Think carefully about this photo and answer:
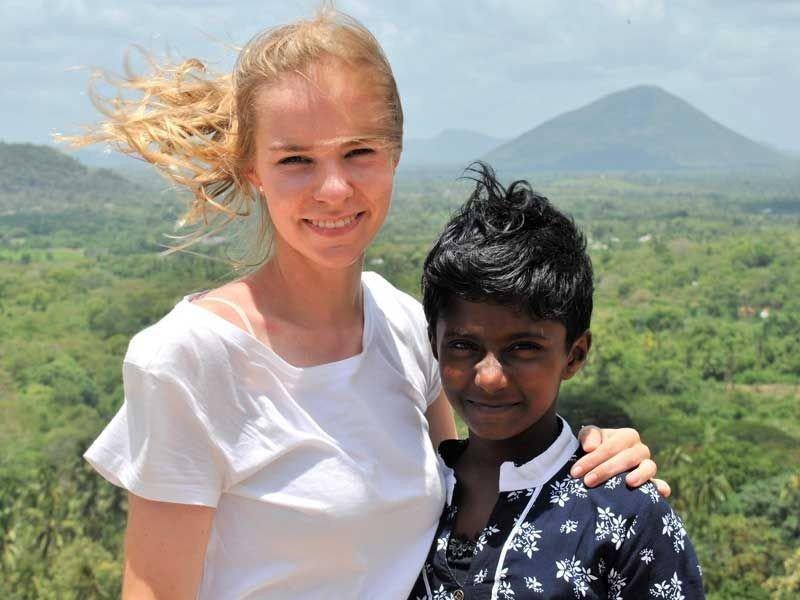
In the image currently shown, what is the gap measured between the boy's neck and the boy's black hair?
0.16 m

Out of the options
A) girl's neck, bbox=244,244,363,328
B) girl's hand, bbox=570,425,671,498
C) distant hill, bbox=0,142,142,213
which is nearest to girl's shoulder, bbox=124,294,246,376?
girl's neck, bbox=244,244,363,328

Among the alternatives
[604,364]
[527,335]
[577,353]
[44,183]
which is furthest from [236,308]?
[44,183]

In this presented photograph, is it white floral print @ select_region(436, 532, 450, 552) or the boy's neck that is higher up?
the boy's neck

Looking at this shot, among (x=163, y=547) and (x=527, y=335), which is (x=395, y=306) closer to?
(x=527, y=335)

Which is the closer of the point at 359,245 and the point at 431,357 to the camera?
the point at 359,245

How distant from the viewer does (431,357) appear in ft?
6.75

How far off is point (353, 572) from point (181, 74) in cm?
101

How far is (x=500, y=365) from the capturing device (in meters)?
1.65

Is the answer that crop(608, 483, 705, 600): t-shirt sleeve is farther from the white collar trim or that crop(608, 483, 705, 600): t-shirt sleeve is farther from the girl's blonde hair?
the girl's blonde hair

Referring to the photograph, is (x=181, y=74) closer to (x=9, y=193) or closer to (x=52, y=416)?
(x=52, y=416)

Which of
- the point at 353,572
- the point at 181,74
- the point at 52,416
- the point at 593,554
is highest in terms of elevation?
the point at 181,74

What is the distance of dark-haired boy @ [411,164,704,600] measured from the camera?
60.7 inches

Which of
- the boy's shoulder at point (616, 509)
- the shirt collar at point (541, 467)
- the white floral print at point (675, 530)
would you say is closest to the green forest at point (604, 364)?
the shirt collar at point (541, 467)

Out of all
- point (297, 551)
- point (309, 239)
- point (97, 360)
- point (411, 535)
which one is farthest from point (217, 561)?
point (97, 360)
